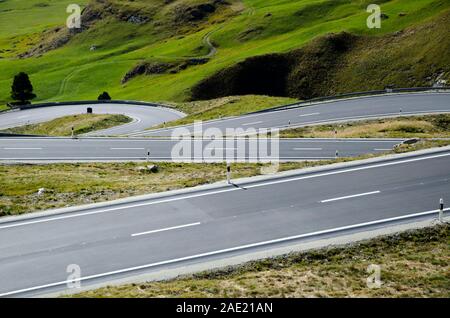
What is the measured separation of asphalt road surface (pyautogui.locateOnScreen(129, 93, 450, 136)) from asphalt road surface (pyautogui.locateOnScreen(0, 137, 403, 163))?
423 inches

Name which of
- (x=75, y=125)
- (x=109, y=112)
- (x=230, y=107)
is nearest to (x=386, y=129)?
(x=230, y=107)

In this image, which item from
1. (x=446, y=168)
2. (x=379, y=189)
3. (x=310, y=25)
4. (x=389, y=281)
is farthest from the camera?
(x=310, y=25)

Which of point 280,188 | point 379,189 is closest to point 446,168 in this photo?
point 379,189

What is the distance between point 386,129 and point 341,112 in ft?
38.9

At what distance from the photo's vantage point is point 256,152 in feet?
119

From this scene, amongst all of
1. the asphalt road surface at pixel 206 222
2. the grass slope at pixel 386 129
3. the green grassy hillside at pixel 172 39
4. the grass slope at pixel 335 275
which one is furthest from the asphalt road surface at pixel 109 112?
the grass slope at pixel 335 275

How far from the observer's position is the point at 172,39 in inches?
5143

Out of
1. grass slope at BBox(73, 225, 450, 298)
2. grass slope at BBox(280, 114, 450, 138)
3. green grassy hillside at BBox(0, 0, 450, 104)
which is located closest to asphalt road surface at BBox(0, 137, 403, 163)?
grass slope at BBox(280, 114, 450, 138)

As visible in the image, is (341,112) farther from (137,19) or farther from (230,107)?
(137,19)

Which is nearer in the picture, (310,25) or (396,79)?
(396,79)

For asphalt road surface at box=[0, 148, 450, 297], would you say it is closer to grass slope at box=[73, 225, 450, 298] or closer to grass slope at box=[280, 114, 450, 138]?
grass slope at box=[73, 225, 450, 298]
